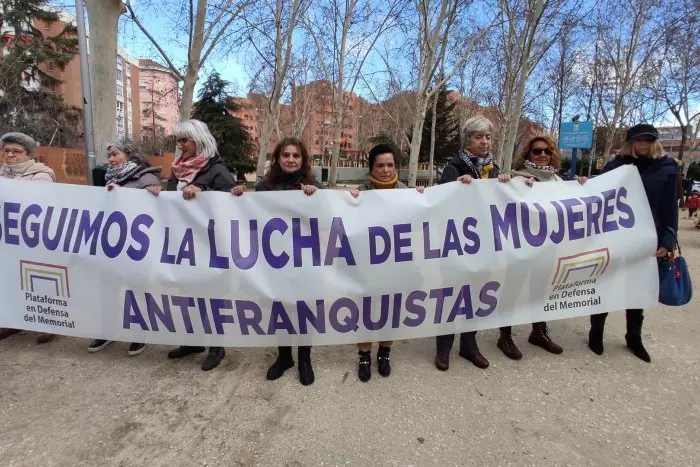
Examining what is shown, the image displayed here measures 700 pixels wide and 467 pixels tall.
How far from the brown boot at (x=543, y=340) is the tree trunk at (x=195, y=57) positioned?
7.86m

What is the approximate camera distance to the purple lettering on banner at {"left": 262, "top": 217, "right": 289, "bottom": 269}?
8.93 feet

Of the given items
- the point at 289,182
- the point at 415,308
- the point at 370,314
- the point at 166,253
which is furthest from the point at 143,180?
the point at 415,308

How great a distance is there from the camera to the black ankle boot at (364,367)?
9.16 feet

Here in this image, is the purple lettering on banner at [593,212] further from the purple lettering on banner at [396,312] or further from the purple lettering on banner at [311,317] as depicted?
the purple lettering on banner at [311,317]

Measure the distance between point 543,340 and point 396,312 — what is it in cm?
147

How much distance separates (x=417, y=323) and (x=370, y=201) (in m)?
0.94

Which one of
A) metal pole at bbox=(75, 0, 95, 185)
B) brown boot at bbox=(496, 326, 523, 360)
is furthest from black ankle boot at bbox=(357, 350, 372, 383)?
metal pole at bbox=(75, 0, 95, 185)

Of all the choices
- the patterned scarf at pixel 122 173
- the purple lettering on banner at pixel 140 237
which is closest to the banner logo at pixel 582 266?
the purple lettering on banner at pixel 140 237

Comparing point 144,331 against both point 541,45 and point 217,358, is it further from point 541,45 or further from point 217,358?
point 541,45

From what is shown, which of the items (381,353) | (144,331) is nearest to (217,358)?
(144,331)

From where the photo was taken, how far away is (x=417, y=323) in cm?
282

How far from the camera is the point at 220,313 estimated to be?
272 centimetres

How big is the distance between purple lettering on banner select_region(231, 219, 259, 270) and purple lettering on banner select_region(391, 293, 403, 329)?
1.02 metres

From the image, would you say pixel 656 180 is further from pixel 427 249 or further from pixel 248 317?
pixel 248 317
